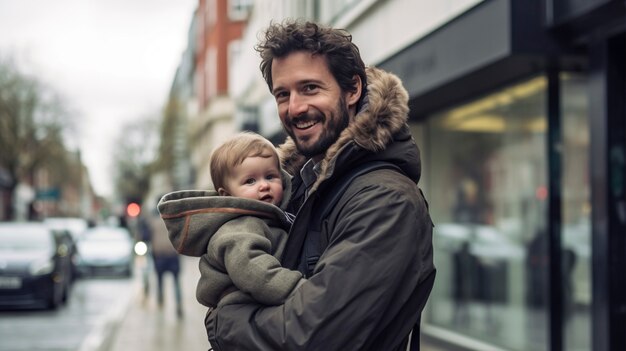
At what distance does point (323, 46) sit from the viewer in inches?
93.3

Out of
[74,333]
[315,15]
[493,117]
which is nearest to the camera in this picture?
[493,117]

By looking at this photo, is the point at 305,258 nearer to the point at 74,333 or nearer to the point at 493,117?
the point at 493,117

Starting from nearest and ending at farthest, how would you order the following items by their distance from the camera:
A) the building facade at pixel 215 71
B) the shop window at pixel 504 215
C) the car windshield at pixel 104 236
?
the shop window at pixel 504 215
the car windshield at pixel 104 236
the building facade at pixel 215 71

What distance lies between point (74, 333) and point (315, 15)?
643 centimetres

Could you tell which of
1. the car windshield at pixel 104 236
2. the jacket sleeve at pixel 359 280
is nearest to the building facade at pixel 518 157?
the jacket sleeve at pixel 359 280

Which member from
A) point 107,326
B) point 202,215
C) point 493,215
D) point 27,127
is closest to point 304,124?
point 202,215

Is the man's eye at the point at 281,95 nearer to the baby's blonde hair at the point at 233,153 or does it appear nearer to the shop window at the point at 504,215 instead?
the baby's blonde hair at the point at 233,153

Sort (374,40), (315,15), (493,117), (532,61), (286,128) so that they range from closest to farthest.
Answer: (286,128) < (532,61) < (493,117) < (374,40) < (315,15)

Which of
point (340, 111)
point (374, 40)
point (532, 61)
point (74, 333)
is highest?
point (374, 40)

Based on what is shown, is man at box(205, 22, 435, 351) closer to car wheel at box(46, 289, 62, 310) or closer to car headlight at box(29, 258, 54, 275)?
car headlight at box(29, 258, 54, 275)

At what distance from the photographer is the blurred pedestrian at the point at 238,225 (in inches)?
88.7

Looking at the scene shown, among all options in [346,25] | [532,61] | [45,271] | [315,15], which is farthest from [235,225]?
[45,271]

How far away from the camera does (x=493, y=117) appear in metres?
10.1

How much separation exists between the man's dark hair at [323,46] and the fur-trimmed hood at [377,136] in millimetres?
64
